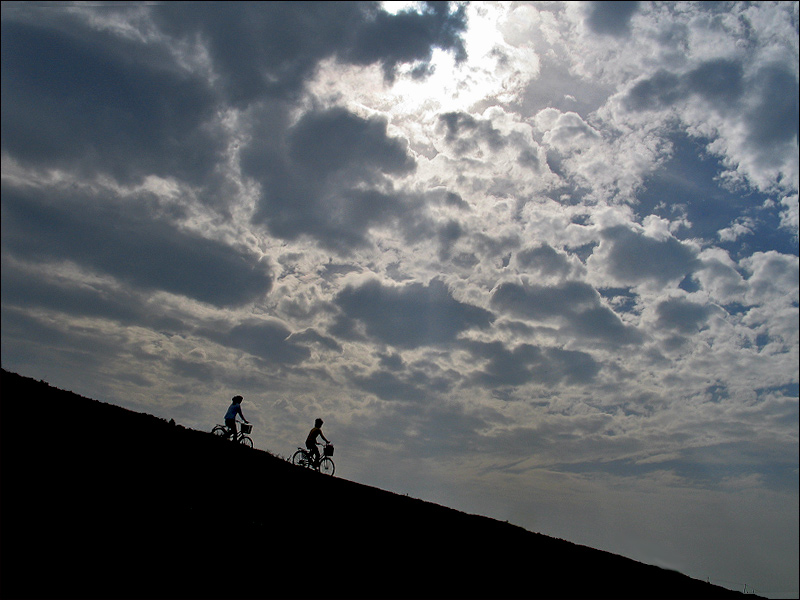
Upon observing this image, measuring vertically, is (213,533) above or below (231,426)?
below

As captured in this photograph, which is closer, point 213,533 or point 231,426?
point 213,533

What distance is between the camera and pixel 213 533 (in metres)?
10.5

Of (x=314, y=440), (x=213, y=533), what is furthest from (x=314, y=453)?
(x=213, y=533)

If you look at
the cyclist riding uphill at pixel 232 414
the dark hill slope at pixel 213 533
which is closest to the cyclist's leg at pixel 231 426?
the cyclist riding uphill at pixel 232 414

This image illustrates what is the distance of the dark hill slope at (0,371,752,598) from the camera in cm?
861

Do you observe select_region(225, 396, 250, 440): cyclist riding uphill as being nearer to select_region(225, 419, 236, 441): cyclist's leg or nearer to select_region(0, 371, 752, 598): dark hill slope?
select_region(225, 419, 236, 441): cyclist's leg

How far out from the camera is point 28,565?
8.03 m

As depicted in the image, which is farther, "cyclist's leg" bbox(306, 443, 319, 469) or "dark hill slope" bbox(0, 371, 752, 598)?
"cyclist's leg" bbox(306, 443, 319, 469)

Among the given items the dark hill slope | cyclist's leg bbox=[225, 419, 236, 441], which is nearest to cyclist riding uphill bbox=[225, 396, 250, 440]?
cyclist's leg bbox=[225, 419, 236, 441]

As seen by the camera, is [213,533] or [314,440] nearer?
[213,533]

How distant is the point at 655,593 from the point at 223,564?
12742mm

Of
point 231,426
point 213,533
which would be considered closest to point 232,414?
point 231,426

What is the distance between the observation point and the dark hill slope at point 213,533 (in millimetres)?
8609

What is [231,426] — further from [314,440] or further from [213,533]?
[213,533]
